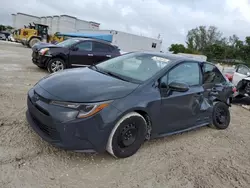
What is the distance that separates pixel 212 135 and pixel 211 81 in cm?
106

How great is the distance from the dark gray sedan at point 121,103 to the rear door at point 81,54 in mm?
4731

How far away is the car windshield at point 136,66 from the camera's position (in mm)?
3451

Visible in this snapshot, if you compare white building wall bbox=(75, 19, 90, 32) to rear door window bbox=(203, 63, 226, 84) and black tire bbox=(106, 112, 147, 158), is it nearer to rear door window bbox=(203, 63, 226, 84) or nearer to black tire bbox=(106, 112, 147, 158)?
rear door window bbox=(203, 63, 226, 84)

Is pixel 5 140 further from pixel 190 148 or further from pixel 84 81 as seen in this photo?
pixel 190 148

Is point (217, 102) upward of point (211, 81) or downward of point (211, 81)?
downward

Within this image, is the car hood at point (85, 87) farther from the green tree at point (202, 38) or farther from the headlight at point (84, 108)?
the green tree at point (202, 38)

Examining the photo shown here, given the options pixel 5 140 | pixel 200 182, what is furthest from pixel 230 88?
pixel 5 140

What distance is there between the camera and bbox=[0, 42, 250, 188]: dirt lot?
8.32 ft

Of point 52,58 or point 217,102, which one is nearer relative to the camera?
point 217,102

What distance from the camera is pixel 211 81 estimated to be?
4.41 m

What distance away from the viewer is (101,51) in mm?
9250

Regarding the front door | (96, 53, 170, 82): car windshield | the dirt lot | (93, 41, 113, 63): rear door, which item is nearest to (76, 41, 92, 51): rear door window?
(93, 41, 113, 63): rear door

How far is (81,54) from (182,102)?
5954 mm

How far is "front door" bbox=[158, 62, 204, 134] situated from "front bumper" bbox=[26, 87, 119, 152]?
1.07m
